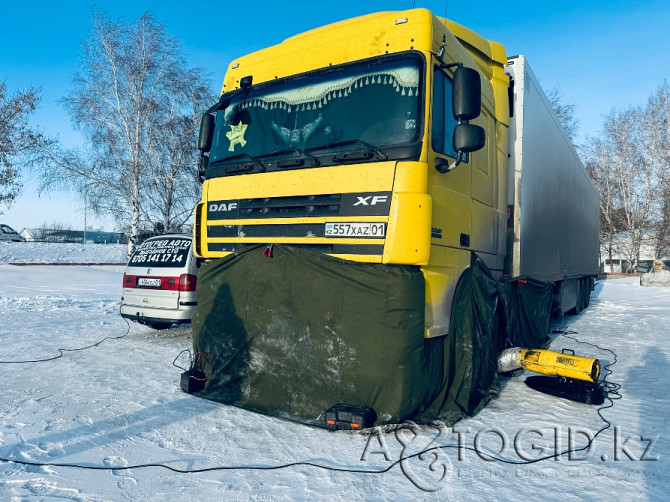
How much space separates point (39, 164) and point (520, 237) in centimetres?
2039

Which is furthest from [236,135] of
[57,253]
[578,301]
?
[57,253]

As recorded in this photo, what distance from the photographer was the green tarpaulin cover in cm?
376

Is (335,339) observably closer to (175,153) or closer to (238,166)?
(238,166)

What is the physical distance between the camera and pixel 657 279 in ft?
74.1

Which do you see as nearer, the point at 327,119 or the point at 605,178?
the point at 327,119

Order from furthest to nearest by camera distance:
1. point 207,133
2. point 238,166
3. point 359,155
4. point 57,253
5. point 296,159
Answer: point 57,253 < point 207,133 < point 238,166 < point 296,159 < point 359,155

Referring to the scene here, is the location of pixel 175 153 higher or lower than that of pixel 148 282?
higher

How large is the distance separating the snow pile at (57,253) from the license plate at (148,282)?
25818 millimetres

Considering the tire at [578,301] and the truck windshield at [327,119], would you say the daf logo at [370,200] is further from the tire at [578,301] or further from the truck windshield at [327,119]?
the tire at [578,301]

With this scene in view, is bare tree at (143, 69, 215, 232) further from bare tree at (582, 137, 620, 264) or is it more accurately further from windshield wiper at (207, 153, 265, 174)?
bare tree at (582, 137, 620, 264)

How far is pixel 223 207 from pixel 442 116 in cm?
222

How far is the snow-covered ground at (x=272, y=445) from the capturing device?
287 centimetres

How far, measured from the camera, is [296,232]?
4.21 metres

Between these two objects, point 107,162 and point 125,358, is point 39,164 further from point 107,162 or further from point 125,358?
point 125,358
